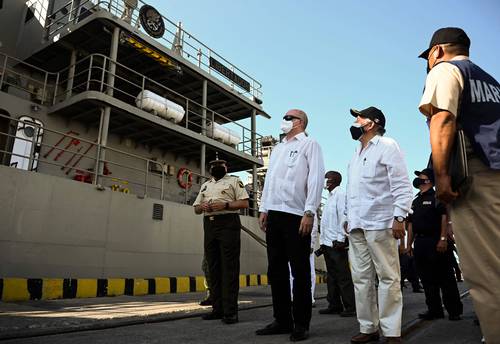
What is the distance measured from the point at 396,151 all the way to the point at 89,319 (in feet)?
11.0

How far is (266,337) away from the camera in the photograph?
3133mm

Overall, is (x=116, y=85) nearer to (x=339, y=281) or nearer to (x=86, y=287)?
(x=86, y=287)

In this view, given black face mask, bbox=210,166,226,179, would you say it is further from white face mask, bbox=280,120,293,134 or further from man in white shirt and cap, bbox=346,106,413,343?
man in white shirt and cap, bbox=346,106,413,343

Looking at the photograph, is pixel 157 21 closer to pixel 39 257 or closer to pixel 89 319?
pixel 39 257

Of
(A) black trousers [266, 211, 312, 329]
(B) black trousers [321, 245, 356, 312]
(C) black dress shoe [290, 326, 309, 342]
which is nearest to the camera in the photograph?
(C) black dress shoe [290, 326, 309, 342]

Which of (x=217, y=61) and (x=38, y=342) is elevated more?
(x=217, y=61)

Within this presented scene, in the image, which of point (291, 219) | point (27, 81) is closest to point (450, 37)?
point (291, 219)

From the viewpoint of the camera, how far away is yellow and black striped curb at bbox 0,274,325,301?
597cm

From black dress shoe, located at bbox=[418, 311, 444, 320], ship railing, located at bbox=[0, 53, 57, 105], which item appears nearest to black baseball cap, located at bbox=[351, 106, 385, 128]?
black dress shoe, located at bbox=[418, 311, 444, 320]

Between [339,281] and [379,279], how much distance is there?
2.07 meters

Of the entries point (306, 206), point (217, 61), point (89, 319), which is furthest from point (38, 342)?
point (217, 61)

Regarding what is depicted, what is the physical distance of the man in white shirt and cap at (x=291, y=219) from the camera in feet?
10.6

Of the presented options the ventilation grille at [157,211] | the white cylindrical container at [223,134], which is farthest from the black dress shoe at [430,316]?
the white cylindrical container at [223,134]

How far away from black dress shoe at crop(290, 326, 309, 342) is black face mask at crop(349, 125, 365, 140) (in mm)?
1793
